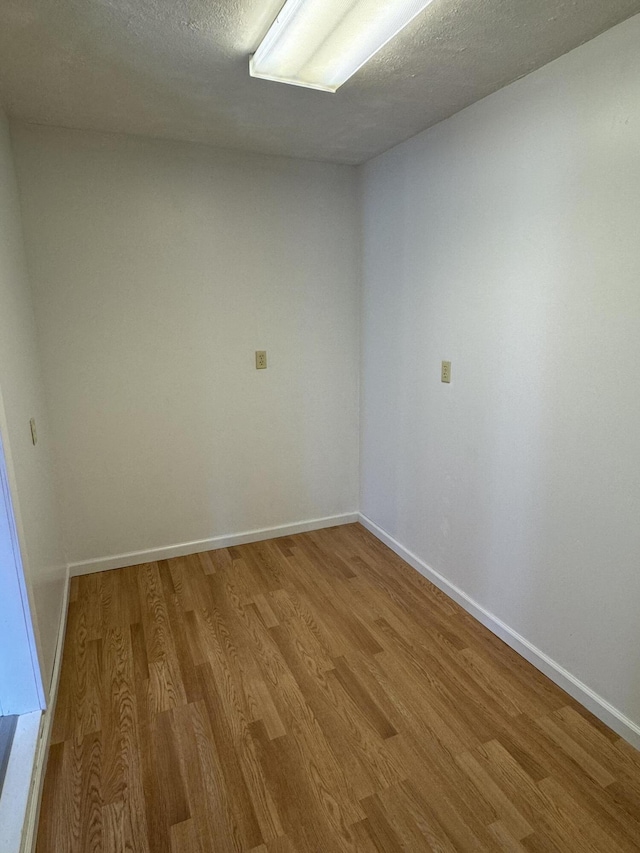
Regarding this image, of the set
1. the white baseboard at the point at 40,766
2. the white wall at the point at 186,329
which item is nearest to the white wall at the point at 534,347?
the white wall at the point at 186,329

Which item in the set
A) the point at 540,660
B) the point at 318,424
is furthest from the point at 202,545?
the point at 540,660

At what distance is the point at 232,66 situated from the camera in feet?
5.40

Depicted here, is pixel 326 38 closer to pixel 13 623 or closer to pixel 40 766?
pixel 13 623

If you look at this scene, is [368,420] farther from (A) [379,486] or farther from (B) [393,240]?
(B) [393,240]

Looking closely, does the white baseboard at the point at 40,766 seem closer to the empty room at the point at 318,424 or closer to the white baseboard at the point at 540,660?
the empty room at the point at 318,424

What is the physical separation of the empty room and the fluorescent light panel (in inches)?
0.5

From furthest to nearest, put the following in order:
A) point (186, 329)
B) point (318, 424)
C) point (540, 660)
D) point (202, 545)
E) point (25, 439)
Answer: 1. point (318, 424)
2. point (202, 545)
3. point (186, 329)
4. point (540, 660)
5. point (25, 439)

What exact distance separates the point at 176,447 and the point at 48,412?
67cm

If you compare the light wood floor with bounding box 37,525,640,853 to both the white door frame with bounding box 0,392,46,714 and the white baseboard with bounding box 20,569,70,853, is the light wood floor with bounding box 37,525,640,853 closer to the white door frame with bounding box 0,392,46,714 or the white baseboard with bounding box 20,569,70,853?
the white baseboard with bounding box 20,569,70,853

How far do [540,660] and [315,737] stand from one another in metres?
0.96

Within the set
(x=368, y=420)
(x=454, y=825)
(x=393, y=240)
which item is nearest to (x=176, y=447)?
(x=368, y=420)

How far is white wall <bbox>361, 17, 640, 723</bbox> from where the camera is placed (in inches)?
61.2

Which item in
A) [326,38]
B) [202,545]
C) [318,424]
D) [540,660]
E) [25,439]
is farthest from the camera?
[318,424]

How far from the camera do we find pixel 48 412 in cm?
246
